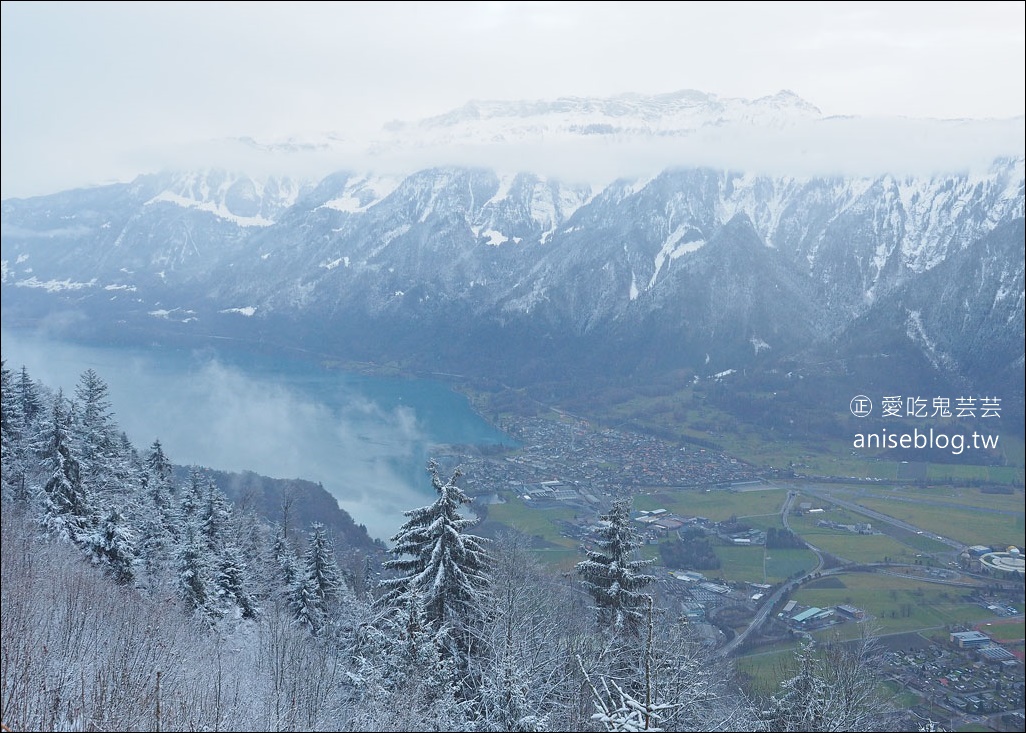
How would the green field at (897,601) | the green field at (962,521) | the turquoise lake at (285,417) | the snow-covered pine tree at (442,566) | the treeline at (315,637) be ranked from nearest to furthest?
the treeline at (315,637)
the green field at (962,521)
the snow-covered pine tree at (442,566)
the green field at (897,601)
the turquoise lake at (285,417)

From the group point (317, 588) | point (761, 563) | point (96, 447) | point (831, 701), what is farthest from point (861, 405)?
point (96, 447)

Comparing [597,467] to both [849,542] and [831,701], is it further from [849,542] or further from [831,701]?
[831,701]

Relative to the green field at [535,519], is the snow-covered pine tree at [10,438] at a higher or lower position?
higher

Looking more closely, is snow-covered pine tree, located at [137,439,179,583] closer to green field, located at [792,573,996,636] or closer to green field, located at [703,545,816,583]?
green field, located at [792,573,996,636]

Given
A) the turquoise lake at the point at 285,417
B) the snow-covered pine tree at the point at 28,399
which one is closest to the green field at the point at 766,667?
the snow-covered pine tree at the point at 28,399

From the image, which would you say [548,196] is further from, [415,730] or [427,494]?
[415,730]

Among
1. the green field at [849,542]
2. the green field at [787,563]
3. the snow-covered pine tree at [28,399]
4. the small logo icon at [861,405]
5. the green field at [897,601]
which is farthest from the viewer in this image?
the small logo icon at [861,405]

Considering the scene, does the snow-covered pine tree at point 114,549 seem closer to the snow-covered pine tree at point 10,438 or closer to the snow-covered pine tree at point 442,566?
the snow-covered pine tree at point 10,438
